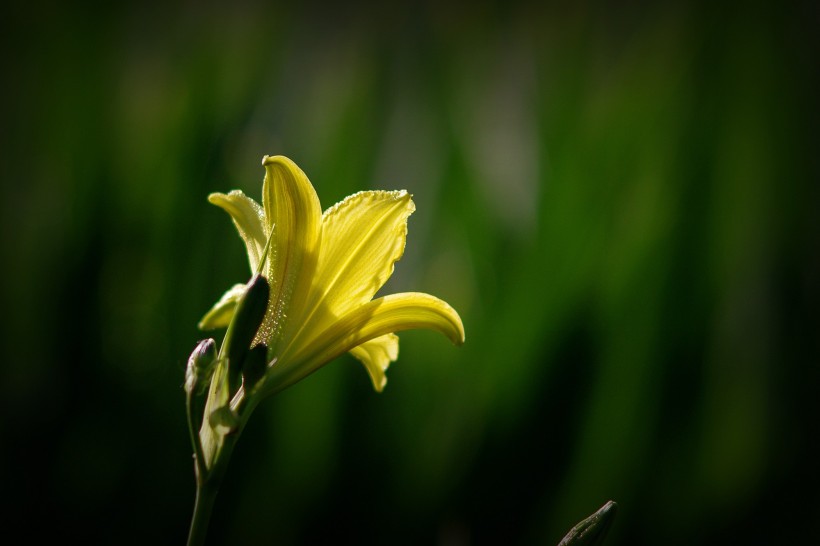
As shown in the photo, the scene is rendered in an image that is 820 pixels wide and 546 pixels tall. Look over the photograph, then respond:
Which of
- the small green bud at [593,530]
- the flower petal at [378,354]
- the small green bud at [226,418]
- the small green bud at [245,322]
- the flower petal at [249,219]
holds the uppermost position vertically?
the flower petal at [249,219]

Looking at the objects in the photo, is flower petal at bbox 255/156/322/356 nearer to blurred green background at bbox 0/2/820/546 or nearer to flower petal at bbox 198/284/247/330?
flower petal at bbox 198/284/247/330

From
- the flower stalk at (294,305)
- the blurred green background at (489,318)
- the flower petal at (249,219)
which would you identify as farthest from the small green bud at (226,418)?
the blurred green background at (489,318)

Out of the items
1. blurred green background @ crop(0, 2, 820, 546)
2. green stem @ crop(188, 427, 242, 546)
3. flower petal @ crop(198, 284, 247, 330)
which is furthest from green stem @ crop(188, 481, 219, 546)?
blurred green background @ crop(0, 2, 820, 546)

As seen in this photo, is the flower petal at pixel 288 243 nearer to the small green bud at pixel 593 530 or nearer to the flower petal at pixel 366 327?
the flower petal at pixel 366 327

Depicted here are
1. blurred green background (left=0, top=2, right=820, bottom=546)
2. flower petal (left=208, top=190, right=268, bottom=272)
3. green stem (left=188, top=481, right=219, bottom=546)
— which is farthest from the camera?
blurred green background (left=0, top=2, right=820, bottom=546)

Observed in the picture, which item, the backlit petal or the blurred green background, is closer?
the backlit petal

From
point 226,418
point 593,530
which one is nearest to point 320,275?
point 226,418

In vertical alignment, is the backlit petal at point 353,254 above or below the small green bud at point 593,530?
above
